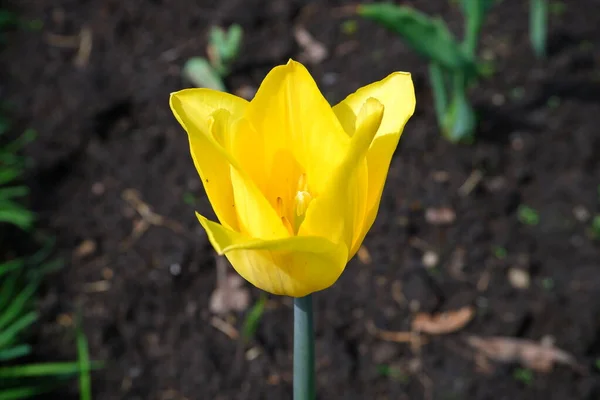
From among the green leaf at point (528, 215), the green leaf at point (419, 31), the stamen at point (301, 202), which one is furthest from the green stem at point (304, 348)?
the green leaf at point (528, 215)

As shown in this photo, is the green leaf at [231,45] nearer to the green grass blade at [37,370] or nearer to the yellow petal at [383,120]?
the green grass blade at [37,370]

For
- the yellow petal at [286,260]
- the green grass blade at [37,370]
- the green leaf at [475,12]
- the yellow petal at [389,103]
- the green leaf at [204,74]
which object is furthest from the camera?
the green leaf at [204,74]

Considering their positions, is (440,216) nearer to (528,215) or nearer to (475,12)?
(528,215)

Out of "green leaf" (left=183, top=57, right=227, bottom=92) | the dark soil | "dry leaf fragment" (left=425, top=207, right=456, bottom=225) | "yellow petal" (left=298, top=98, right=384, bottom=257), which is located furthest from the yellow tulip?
"green leaf" (left=183, top=57, right=227, bottom=92)

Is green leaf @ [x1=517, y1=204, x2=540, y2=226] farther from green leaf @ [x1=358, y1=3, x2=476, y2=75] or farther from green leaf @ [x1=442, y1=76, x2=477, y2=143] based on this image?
green leaf @ [x1=358, y1=3, x2=476, y2=75]

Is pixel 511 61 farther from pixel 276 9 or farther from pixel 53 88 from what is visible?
pixel 53 88
